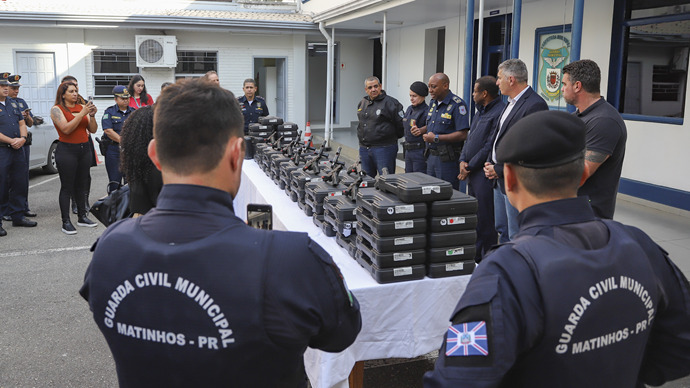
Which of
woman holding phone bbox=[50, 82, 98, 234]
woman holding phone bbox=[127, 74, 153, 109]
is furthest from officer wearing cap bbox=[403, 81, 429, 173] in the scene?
woman holding phone bbox=[50, 82, 98, 234]

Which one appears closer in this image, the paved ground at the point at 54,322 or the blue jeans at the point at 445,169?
the paved ground at the point at 54,322

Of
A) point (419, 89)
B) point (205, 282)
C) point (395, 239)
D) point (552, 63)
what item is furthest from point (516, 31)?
point (205, 282)

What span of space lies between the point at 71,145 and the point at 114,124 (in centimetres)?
57

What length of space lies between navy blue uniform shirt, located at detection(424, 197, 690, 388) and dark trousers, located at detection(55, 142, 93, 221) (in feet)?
22.3

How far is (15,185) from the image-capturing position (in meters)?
7.34

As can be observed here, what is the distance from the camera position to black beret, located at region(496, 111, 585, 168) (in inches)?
55.3

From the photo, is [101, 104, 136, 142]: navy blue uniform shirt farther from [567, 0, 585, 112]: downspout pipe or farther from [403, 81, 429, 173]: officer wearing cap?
[567, 0, 585, 112]: downspout pipe

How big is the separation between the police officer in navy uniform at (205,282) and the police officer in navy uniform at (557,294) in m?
0.35

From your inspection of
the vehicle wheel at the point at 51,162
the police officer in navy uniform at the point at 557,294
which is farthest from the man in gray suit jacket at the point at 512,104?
the vehicle wheel at the point at 51,162

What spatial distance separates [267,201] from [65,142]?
12.1ft

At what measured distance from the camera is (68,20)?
13523mm

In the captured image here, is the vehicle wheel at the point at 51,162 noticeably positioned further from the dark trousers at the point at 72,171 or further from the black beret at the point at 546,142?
the black beret at the point at 546,142

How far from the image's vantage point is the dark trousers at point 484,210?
5385 millimetres

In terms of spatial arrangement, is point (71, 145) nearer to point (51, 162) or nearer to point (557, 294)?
point (51, 162)
